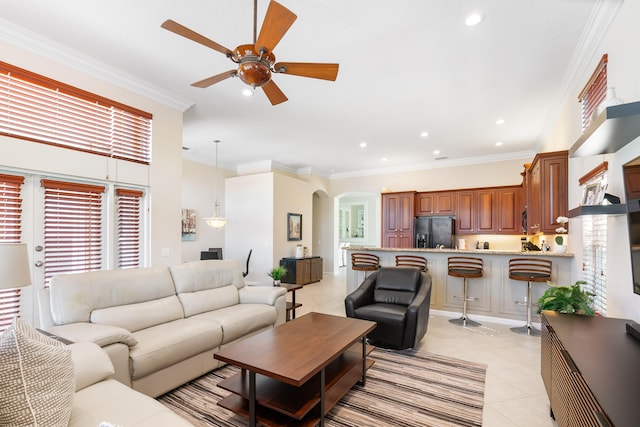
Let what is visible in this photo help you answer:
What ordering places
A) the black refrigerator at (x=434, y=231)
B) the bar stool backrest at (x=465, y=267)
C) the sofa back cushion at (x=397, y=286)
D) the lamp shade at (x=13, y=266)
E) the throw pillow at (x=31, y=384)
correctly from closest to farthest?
the throw pillow at (x=31, y=384), the lamp shade at (x=13, y=266), the sofa back cushion at (x=397, y=286), the bar stool backrest at (x=465, y=267), the black refrigerator at (x=434, y=231)

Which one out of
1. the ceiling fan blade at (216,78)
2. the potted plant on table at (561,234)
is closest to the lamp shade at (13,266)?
the ceiling fan blade at (216,78)

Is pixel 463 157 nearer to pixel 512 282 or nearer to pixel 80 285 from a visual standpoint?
pixel 512 282

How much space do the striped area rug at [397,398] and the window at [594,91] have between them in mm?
2507

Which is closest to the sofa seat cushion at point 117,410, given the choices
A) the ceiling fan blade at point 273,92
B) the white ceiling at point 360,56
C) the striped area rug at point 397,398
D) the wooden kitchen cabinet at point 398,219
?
the striped area rug at point 397,398

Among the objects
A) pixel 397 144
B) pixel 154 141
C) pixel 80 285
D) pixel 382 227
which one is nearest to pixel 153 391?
pixel 80 285

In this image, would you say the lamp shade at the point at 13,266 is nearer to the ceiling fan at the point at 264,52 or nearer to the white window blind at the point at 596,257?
the ceiling fan at the point at 264,52

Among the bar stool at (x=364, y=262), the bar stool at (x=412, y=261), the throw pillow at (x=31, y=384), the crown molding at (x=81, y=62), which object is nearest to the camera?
the throw pillow at (x=31, y=384)

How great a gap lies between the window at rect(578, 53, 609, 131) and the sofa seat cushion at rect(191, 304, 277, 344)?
11.7ft

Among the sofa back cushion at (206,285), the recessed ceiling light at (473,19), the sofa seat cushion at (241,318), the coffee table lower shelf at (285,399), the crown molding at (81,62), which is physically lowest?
the coffee table lower shelf at (285,399)

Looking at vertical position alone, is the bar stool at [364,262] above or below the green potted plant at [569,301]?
below

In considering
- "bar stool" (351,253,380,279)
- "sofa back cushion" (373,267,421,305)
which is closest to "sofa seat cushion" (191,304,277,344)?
"sofa back cushion" (373,267,421,305)

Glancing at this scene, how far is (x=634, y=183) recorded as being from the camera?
5.74 ft

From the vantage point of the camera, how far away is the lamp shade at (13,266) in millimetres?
1897

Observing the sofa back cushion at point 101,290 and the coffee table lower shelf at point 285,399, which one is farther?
the sofa back cushion at point 101,290
